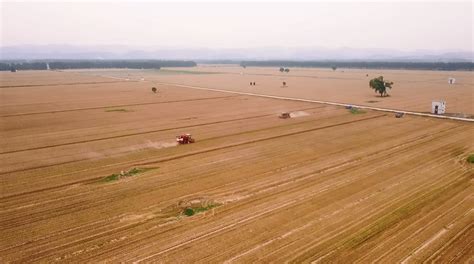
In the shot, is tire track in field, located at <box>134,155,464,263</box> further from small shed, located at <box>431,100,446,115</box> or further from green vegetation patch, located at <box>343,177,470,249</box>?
small shed, located at <box>431,100,446,115</box>

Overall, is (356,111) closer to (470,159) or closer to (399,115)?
(399,115)

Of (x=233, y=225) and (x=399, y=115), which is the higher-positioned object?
(x=399, y=115)

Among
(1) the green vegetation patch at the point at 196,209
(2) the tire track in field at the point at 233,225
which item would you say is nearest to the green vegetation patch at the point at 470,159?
(2) the tire track in field at the point at 233,225

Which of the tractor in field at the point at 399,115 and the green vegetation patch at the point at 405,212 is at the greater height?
the tractor in field at the point at 399,115

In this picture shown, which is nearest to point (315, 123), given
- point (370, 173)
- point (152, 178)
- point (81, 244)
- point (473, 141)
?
point (473, 141)

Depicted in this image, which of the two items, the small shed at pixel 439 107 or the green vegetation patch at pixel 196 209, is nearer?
the green vegetation patch at pixel 196 209

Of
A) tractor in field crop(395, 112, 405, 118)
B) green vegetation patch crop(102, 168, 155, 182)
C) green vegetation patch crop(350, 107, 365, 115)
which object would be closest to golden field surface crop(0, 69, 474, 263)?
green vegetation patch crop(102, 168, 155, 182)

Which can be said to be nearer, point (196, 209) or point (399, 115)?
point (196, 209)

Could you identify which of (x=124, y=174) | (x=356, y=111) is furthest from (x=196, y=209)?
(x=356, y=111)

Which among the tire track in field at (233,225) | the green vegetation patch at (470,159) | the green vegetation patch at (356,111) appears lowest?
the tire track in field at (233,225)

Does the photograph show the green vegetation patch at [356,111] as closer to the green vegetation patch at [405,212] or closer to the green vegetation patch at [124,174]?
the green vegetation patch at [405,212]

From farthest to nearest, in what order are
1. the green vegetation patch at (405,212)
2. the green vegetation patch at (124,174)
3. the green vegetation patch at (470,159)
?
1. the green vegetation patch at (470,159)
2. the green vegetation patch at (124,174)
3. the green vegetation patch at (405,212)
